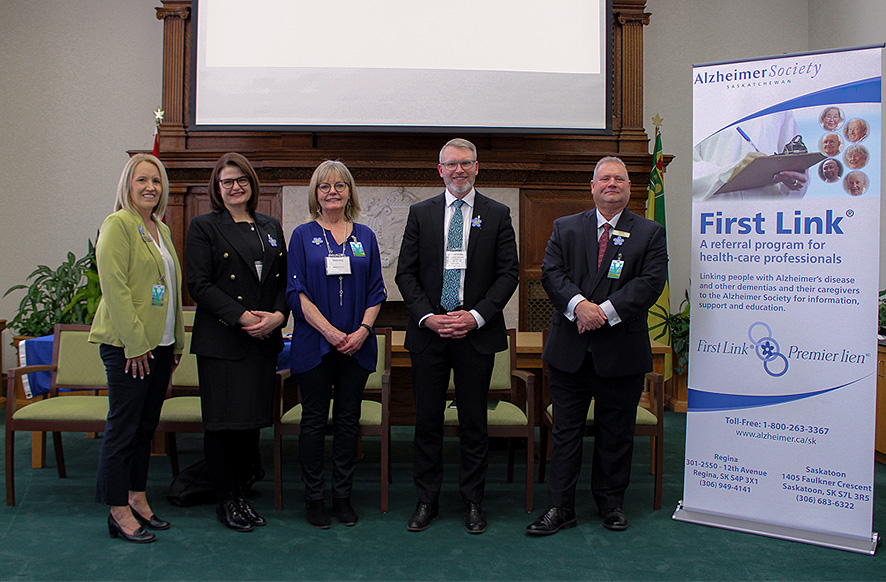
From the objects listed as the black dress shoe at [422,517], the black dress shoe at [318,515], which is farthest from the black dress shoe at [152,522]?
the black dress shoe at [422,517]

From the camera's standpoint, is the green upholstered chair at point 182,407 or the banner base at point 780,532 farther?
the green upholstered chair at point 182,407

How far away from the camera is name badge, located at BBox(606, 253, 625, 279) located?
267 centimetres

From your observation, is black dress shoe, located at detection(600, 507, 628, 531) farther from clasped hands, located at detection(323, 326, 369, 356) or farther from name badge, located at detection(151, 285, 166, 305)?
name badge, located at detection(151, 285, 166, 305)

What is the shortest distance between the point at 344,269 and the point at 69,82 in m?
4.88

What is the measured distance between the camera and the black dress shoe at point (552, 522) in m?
2.66

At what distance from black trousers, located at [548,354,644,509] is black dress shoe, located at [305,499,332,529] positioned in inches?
38.3

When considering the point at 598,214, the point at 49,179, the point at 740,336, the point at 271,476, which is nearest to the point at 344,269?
the point at 598,214

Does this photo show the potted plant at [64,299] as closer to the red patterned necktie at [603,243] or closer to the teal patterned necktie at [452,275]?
the teal patterned necktie at [452,275]

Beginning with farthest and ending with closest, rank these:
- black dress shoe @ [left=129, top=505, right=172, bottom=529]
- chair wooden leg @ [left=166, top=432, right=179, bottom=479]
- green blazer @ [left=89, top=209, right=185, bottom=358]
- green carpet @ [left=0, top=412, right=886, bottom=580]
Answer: chair wooden leg @ [left=166, top=432, right=179, bottom=479] → black dress shoe @ [left=129, top=505, right=172, bottom=529] → green blazer @ [left=89, top=209, right=185, bottom=358] → green carpet @ [left=0, top=412, right=886, bottom=580]

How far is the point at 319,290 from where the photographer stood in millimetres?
2721

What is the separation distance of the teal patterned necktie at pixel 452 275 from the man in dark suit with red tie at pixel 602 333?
0.40 metres

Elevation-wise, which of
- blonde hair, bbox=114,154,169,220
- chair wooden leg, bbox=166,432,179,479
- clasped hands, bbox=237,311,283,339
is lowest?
chair wooden leg, bbox=166,432,179,479

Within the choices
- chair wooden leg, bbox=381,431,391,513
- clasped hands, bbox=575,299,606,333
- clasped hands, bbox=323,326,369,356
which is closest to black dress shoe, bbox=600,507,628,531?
clasped hands, bbox=575,299,606,333

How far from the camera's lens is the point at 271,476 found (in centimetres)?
351
